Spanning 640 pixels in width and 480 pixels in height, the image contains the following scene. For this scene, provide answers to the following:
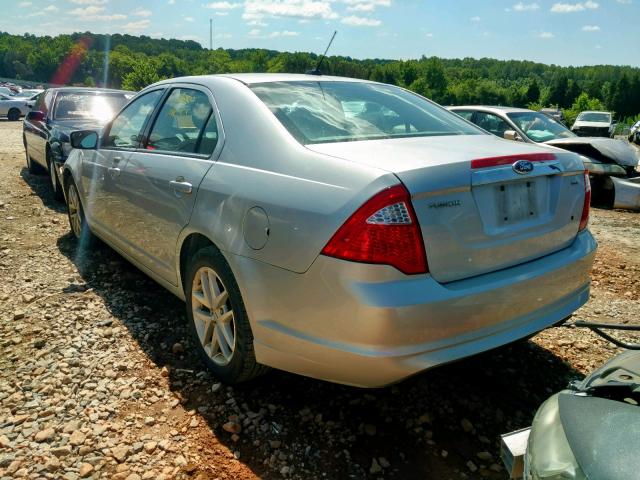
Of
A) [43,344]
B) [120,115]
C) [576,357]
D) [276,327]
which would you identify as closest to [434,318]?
[276,327]

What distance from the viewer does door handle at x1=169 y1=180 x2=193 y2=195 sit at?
278 centimetres

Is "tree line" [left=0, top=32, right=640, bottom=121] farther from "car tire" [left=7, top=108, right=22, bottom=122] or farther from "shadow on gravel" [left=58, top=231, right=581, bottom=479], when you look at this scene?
"shadow on gravel" [left=58, top=231, right=581, bottom=479]

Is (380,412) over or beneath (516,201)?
beneath

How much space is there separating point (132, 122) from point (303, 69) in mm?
126969

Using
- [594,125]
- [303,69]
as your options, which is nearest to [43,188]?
[594,125]

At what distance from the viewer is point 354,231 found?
77.0 inches

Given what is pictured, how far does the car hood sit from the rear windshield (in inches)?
226

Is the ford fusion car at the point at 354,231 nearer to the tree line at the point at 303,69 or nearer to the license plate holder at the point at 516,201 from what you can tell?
the license plate holder at the point at 516,201

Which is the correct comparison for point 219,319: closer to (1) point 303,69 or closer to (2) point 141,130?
(2) point 141,130

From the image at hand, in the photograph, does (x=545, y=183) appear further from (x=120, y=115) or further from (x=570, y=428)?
(x=120, y=115)

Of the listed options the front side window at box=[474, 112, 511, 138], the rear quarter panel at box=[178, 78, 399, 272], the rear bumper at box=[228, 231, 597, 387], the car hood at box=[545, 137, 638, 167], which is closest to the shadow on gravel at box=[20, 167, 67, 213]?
the rear quarter panel at box=[178, 78, 399, 272]

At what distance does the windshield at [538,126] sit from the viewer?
27.6 feet

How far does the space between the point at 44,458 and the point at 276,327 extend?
3.81 feet

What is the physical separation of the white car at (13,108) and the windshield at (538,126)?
23.8 meters
